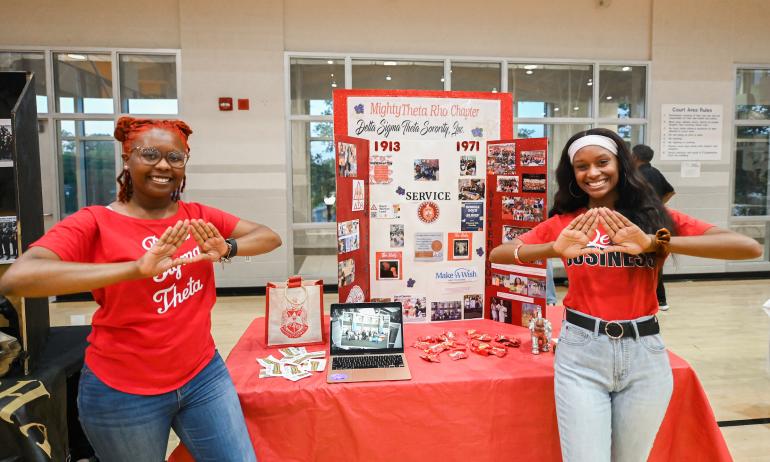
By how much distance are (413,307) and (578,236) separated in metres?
1.49

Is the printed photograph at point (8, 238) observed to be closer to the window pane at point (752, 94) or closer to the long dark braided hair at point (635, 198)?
the long dark braided hair at point (635, 198)

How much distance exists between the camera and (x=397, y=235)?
282 cm

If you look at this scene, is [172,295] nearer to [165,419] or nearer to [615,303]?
[165,419]

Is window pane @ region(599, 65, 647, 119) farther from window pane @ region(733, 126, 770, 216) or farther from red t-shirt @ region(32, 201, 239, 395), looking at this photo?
red t-shirt @ region(32, 201, 239, 395)

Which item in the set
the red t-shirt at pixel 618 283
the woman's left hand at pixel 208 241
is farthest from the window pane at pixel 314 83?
the red t-shirt at pixel 618 283

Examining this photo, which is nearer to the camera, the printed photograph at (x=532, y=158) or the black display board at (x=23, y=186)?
the black display board at (x=23, y=186)

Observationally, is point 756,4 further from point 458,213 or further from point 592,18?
point 458,213

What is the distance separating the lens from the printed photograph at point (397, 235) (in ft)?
9.25

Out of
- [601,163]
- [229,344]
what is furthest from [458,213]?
[229,344]

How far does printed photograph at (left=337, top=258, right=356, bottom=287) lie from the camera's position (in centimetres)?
256

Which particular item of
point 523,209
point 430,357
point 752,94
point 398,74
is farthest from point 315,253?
point 752,94

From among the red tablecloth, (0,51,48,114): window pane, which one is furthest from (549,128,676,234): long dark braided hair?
(0,51,48,114): window pane

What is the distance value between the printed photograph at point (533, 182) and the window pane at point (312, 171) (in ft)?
13.4

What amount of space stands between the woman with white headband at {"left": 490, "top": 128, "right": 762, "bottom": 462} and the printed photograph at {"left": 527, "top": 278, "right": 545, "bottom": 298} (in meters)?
0.95
